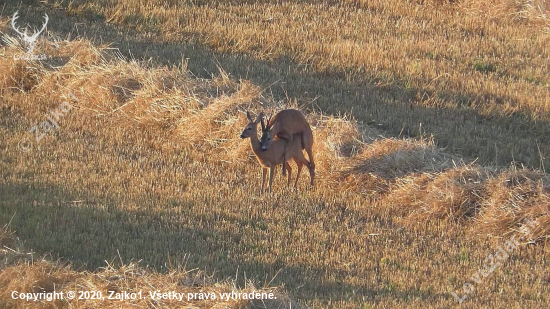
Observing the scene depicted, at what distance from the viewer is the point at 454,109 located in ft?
50.9

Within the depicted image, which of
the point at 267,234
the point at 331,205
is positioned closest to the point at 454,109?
the point at 331,205

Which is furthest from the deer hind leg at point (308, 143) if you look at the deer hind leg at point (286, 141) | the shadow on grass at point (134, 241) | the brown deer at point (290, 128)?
the shadow on grass at point (134, 241)

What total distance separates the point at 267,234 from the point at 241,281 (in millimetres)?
1454

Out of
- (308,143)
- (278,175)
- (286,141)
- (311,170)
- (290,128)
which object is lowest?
(278,175)

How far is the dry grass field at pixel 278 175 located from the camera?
9062mm

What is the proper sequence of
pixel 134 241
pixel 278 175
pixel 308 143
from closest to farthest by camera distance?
pixel 134 241 → pixel 308 143 → pixel 278 175

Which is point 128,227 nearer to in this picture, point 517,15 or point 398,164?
point 398,164

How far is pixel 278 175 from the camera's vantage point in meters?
12.6

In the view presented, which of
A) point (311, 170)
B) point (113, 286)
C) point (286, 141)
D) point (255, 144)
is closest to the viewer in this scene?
point (113, 286)

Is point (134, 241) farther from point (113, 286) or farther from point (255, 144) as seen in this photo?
point (255, 144)

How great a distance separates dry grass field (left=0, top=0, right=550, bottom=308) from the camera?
9.06 meters

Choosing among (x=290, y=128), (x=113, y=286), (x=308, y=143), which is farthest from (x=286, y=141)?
(x=113, y=286)

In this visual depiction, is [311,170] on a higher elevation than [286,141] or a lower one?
lower

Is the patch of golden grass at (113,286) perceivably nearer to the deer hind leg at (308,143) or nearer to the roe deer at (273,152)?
the roe deer at (273,152)
